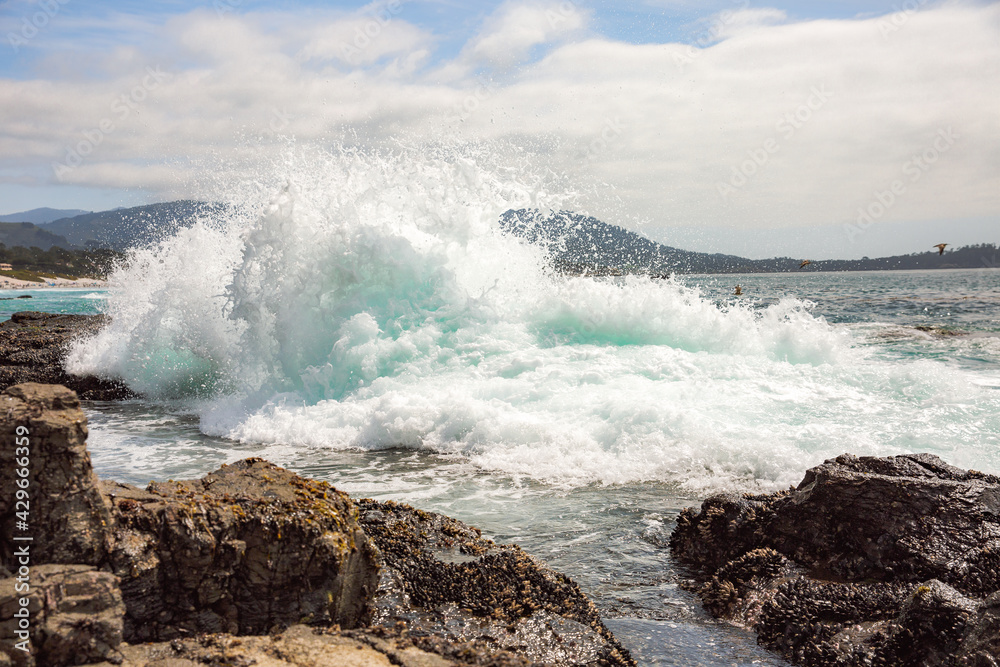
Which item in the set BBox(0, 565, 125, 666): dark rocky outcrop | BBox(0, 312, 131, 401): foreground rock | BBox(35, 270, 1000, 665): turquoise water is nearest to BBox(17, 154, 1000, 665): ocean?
BBox(35, 270, 1000, 665): turquoise water

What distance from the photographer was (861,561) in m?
4.68

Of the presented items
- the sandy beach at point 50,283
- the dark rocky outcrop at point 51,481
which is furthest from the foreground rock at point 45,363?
the sandy beach at point 50,283

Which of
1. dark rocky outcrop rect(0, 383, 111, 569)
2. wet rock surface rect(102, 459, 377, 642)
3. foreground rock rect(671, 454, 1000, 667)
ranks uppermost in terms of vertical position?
dark rocky outcrop rect(0, 383, 111, 569)

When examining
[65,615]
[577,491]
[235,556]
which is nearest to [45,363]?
[577,491]

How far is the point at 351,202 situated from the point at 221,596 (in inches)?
447

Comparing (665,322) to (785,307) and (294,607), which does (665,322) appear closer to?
(785,307)

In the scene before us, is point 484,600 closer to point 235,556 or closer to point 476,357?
point 235,556

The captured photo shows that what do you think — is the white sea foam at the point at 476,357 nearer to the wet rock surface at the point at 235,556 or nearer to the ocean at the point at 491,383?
the ocean at the point at 491,383

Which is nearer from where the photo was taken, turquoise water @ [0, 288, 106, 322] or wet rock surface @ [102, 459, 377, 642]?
wet rock surface @ [102, 459, 377, 642]

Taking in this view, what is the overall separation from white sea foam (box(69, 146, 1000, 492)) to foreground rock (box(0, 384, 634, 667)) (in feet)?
13.2

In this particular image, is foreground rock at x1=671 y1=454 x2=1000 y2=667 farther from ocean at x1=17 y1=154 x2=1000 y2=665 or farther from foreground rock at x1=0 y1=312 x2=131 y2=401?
foreground rock at x1=0 y1=312 x2=131 y2=401

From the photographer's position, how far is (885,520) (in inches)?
187

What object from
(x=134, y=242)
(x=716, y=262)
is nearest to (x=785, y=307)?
(x=134, y=242)

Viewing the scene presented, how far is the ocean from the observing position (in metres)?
6.91
